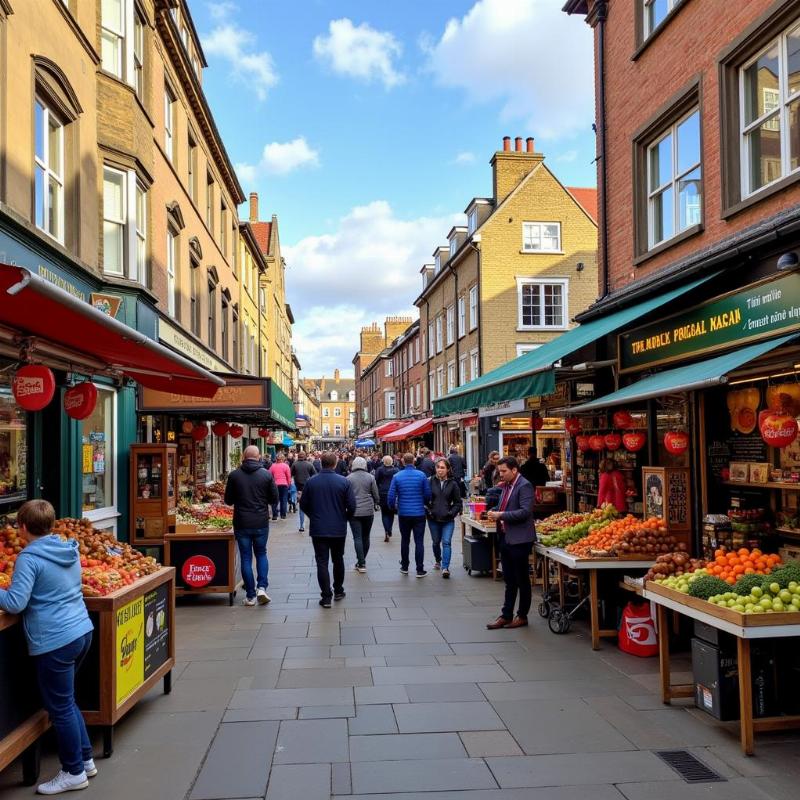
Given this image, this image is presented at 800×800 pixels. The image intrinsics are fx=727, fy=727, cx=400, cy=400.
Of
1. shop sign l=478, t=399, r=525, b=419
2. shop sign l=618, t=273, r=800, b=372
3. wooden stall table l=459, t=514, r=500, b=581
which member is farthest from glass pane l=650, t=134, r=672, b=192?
wooden stall table l=459, t=514, r=500, b=581

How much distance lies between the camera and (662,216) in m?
10.6

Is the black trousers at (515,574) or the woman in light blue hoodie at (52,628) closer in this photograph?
the woman in light blue hoodie at (52,628)

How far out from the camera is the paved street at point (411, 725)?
14.2ft

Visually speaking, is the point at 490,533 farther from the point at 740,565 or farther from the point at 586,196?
the point at 586,196

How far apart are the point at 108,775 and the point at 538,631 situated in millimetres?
4925

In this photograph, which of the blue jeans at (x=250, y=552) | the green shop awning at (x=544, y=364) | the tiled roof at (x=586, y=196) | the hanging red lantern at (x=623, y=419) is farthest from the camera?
the tiled roof at (x=586, y=196)

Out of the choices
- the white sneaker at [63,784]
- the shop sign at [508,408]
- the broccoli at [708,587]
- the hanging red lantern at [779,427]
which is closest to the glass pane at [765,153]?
the hanging red lantern at [779,427]

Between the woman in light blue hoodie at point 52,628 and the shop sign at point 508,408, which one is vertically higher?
the shop sign at point 508,408

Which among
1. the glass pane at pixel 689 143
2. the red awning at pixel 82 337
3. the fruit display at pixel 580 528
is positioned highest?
the glass pane at pixel 689 143

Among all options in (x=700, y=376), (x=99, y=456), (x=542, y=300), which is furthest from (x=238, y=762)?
(x=542, y=300)

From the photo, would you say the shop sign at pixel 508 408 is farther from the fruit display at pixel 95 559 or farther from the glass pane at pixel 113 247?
the fruit display at pixel 95 559

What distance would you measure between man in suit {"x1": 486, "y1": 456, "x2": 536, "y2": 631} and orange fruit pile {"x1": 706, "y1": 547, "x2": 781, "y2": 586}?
226 cm

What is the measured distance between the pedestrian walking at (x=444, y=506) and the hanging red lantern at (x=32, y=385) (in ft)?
21.3

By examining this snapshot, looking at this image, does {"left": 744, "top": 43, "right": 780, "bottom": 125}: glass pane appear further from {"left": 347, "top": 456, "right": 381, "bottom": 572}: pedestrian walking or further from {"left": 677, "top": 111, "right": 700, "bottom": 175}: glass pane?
{"left": 347, "top": 456, "right": 381, "bottom": 572}: pedestrian walking
